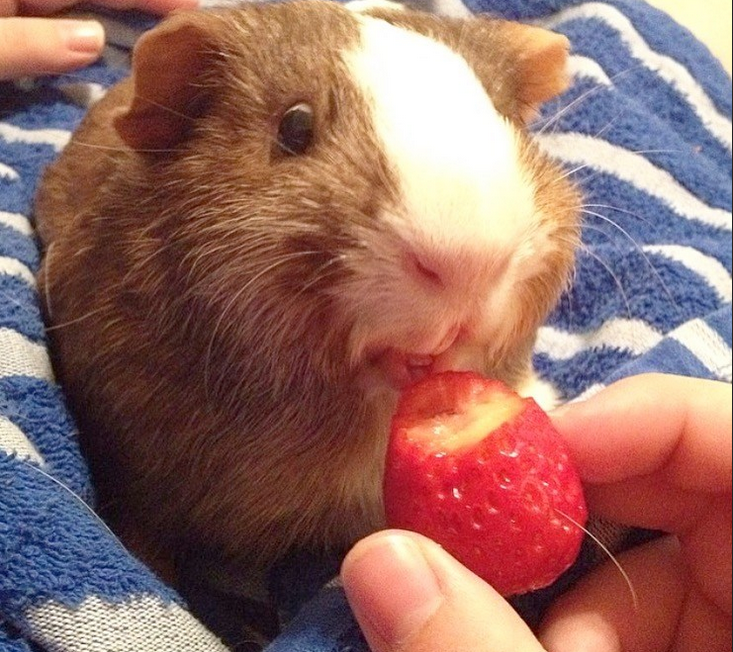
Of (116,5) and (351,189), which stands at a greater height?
(351,189)

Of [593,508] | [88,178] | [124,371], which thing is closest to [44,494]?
[124,371]

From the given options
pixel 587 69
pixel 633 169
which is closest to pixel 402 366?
pixel 633 169

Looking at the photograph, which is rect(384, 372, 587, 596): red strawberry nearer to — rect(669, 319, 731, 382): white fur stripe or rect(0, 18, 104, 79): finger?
rect(669, 319, 731, 382): white fur stripe

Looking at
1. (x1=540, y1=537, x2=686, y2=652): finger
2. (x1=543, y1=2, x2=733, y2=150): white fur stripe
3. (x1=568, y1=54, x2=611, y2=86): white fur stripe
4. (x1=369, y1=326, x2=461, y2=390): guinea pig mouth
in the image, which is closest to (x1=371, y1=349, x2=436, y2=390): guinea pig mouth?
(x1=369, y1=326, x2=461, y2=390): guinea pig mouth

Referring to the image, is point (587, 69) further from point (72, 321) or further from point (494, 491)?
point (494, 491)

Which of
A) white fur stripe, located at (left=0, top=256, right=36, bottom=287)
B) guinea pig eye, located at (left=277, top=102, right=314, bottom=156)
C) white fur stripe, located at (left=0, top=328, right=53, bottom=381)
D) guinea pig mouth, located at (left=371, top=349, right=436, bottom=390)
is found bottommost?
white fur stripe, located at (left=0, top=328, right=53, bottom=381)

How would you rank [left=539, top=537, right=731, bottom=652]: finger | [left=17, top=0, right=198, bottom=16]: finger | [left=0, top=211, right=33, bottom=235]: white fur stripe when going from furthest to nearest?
[left=17, top=0, right=198, bottom=16]: finger → [left=0, top=211, right=33, bottom=235]: white fur stripe → [left=539, top=537, right=731, bottom=652]: finger
